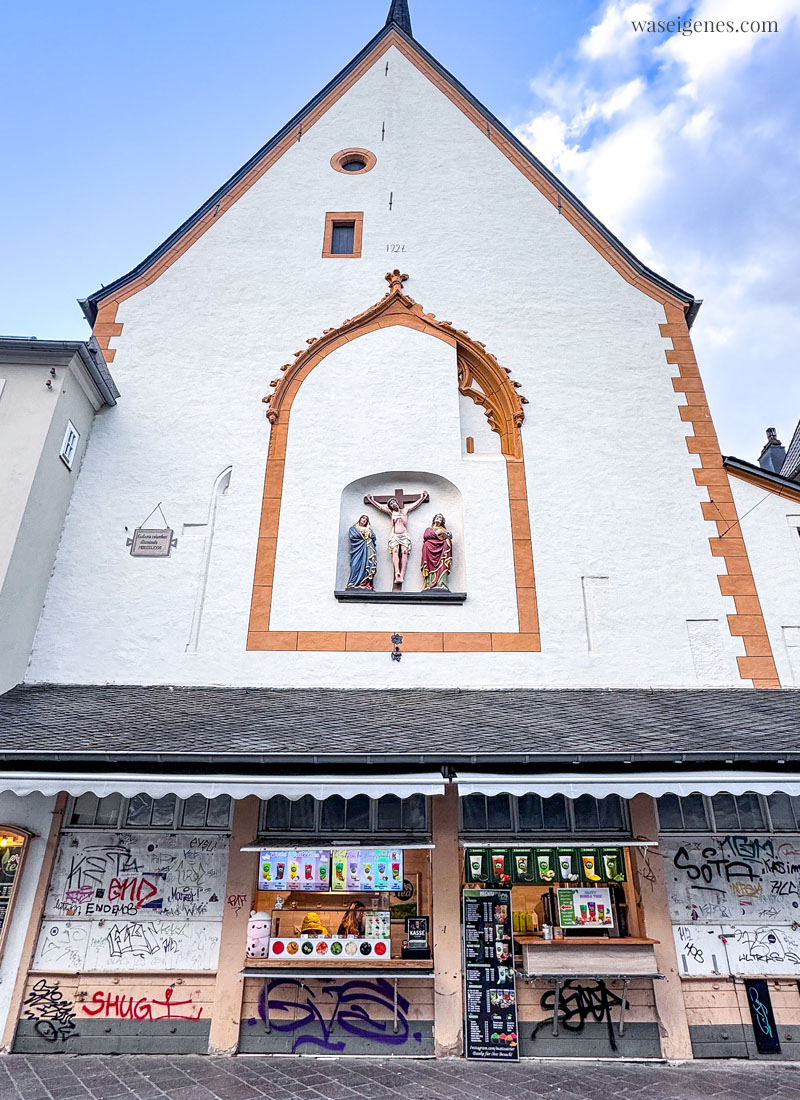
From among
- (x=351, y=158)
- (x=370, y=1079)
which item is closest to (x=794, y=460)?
(x=351, y=158)

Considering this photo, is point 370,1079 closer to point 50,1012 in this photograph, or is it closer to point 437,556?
point 50,1012

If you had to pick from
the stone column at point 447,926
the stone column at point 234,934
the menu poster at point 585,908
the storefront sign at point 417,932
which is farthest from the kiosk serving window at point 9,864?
the menu poster at point 585,908

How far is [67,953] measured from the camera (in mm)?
6305

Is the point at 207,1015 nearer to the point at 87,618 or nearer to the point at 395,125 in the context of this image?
the point at 87,618

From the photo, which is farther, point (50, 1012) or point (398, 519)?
point (398, 519)

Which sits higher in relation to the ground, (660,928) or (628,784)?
(628,784)

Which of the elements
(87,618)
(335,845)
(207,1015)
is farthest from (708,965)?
(87,618)

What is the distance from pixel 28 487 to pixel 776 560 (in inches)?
349

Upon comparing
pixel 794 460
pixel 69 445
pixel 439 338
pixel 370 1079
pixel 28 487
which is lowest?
pixel 370 1079

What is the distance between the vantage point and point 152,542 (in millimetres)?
8336

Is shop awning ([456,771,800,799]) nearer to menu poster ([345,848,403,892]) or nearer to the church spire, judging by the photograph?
menu poster ([345,848,403,892])

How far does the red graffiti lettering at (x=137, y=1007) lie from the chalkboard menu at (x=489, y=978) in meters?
2.49

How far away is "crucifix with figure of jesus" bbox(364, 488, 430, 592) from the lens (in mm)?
8289

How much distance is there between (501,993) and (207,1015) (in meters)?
2.67
